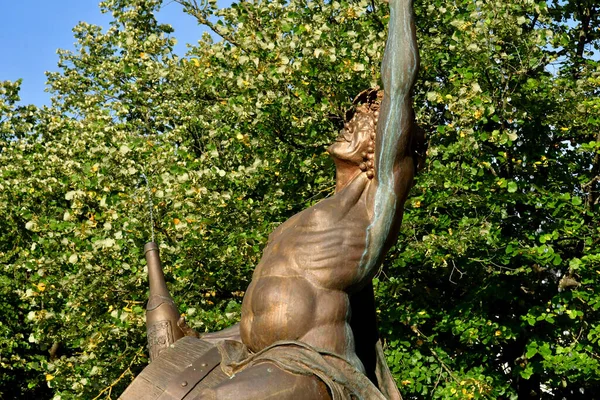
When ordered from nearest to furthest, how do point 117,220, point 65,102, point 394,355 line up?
point 117,220 < point 394,355 < point 65,102

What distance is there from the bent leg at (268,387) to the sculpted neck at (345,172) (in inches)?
36.8

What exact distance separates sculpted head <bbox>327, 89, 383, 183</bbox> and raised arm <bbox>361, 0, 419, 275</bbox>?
0.14 m

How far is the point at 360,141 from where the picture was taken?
4.21 metres

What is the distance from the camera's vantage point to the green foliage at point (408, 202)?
32.7 feet

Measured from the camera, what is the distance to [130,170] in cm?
1023

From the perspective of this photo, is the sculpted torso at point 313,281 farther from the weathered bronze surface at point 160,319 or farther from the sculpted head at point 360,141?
the weathered bronze surface at point 160,319

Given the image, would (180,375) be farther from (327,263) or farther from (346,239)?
(346,239)

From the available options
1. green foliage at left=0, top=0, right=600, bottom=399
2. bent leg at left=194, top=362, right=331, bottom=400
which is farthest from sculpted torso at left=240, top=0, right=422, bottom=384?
green foliage at left=0, top=0, right=600, bottom=399

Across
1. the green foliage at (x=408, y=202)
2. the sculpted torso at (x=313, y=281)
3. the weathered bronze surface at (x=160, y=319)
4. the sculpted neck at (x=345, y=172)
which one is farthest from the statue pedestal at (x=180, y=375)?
the green foliage at (x=408, y=202)

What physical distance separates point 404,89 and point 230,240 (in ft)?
20.9

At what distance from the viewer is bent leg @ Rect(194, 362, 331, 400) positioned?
3.62 metres

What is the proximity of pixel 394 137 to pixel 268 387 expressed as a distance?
1.20m

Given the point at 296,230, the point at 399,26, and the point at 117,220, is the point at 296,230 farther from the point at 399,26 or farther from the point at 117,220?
the point at 117,220

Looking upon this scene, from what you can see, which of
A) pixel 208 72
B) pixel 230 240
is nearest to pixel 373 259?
pixel 230 240
